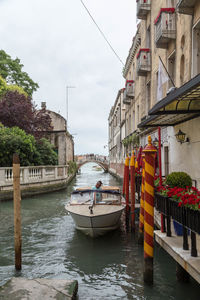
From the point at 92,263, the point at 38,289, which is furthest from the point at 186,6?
the point at 38,289

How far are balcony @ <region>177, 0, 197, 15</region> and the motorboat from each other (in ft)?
18.0

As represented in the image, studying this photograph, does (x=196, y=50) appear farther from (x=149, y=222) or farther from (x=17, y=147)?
(x=17, y=147)

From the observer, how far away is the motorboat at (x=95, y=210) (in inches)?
339

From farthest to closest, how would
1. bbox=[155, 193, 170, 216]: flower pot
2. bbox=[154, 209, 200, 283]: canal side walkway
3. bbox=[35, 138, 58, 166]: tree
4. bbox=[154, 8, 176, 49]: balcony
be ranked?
bbox=[35, 138, 58, 166]: tree, bbox=[154, 8, 176, 49]: balcony, bbox=[155, 193, 170, 216]: flower pot, bbox=[154, 209, 200, 283]: canal side walkway

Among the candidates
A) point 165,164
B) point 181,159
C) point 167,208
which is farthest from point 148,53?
point 167,208

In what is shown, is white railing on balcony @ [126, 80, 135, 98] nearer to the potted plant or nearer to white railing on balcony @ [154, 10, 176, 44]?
white railing on balcony @ [154, 10, 176, 44]

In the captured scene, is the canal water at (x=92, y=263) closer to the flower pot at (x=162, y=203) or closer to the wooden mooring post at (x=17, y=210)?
the wooden mooring post at (x=17, y=210)

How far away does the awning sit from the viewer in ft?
16.4

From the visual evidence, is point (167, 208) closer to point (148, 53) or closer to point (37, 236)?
point (37, 236)

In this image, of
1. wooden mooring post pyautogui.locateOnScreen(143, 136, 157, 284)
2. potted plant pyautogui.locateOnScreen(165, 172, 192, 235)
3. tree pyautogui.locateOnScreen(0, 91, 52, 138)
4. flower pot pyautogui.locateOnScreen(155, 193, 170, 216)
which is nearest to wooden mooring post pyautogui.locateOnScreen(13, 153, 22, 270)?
wooden mooring post pyautogui.locateOnScreen(143, 136, 157, 284)

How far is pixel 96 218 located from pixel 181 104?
3821mm

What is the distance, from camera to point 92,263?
6.86 m

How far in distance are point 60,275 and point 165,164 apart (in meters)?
7.43

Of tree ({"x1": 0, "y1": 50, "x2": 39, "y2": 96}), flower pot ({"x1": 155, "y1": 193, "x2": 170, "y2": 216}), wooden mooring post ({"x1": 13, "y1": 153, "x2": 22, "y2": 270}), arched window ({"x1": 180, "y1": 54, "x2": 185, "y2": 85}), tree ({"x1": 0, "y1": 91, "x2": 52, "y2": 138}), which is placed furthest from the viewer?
tree ({"x1": 0, "y1": 50, "x2": 39, "y2": 96})
